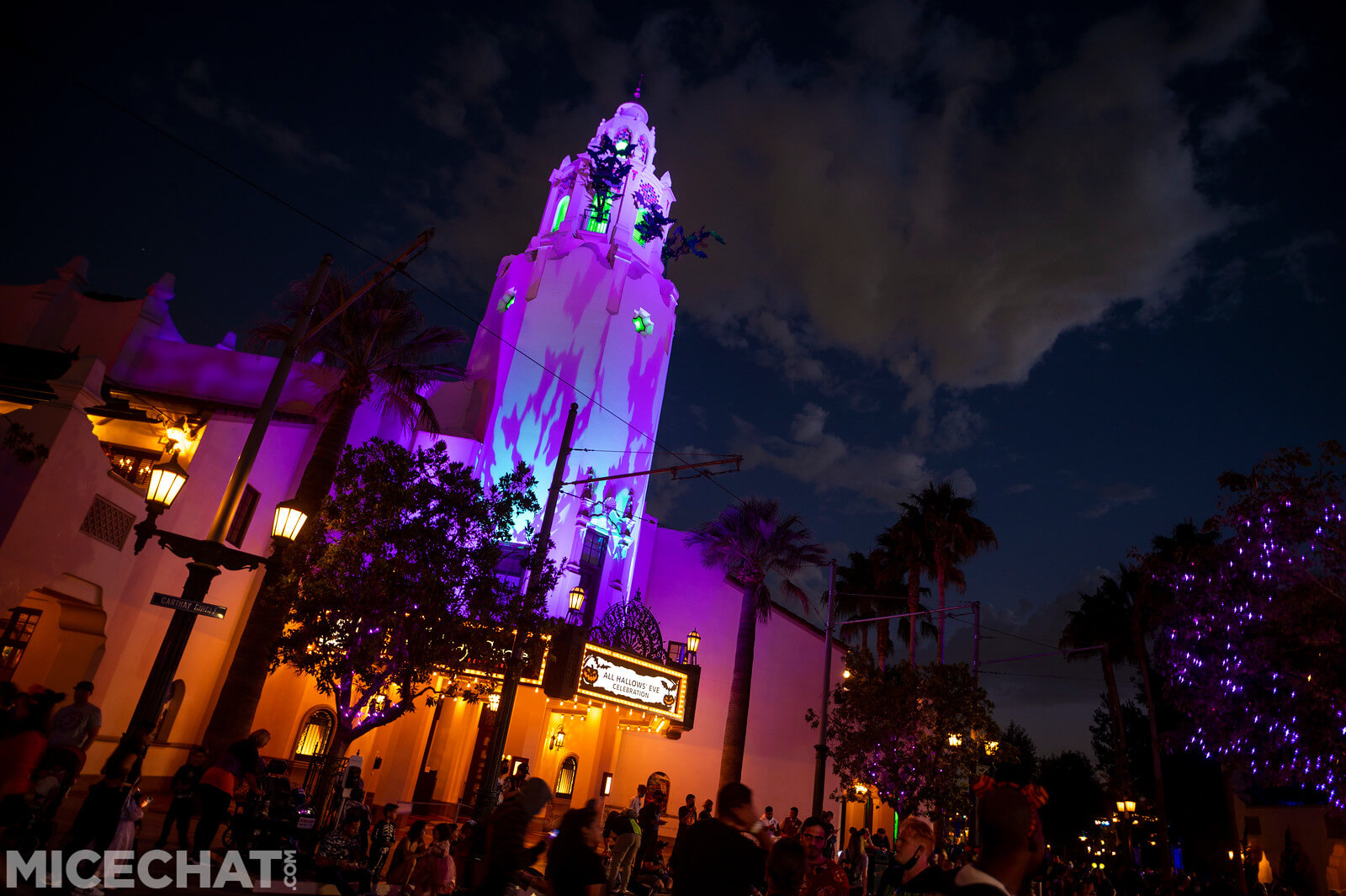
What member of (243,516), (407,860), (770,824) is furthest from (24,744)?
(243,516)

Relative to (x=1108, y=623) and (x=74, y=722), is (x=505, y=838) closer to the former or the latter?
(x=74, y=722)

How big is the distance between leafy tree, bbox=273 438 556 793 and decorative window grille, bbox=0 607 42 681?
543 centimetres

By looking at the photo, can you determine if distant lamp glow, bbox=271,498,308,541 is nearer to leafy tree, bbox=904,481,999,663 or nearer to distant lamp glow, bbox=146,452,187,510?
distant lamp glow, bbox=146,452,187,510

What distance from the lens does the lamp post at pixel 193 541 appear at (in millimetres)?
8336

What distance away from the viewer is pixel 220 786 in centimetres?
879

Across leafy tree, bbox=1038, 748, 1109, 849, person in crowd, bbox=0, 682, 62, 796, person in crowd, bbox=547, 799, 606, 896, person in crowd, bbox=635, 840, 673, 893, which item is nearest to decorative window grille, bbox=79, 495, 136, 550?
person in crowd, bbox=0, 682, 62, 796

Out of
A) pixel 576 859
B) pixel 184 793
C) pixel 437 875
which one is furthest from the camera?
pixel 184 793

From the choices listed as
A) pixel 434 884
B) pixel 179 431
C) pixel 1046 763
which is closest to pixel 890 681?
pixel 434 884

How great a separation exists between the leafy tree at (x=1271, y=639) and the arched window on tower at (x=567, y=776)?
64.7 ft

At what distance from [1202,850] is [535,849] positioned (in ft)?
142

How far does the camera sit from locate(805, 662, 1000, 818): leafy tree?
2572 centimetres

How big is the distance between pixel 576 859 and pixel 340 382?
15.7 m

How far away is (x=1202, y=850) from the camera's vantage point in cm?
3616

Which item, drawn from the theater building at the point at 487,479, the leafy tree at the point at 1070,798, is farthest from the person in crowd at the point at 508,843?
the leafy tree at the point at 1070,798
